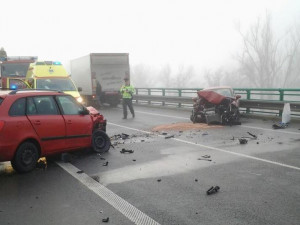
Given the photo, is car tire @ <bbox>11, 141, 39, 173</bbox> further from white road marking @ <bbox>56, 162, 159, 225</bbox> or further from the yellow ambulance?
the yellow ambulance

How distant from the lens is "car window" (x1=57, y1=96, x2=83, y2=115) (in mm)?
7822

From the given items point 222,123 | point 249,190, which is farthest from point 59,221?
point 222,123

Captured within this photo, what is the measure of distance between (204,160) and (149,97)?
17.1 metres

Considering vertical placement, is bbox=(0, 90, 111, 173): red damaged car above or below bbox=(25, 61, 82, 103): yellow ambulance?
below

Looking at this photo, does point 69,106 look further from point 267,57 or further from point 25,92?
point 267,57

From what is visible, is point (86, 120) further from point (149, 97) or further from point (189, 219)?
point (149, 97)

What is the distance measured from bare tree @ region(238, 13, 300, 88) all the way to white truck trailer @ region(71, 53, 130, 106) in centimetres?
3652

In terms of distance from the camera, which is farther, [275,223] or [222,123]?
[222,123]

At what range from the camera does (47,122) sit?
7203 millimetres

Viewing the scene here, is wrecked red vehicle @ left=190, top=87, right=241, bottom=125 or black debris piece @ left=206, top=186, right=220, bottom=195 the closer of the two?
black debris piece @ left=206, top=186, right=220, bottom=195

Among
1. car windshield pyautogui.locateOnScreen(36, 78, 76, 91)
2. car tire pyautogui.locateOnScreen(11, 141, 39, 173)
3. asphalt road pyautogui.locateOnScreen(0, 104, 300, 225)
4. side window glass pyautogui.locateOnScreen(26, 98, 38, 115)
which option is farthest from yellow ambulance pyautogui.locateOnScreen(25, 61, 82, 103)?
car tire pyautogui.locateOnScreen(11, 141, 39, 173)

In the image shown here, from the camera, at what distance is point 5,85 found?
19172 millimetres

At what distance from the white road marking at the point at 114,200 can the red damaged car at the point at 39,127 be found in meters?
0.79

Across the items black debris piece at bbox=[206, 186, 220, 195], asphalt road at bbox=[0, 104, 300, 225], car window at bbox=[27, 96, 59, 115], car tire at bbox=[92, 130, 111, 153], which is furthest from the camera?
car tire at bbox=[92, 130, 111, 153]
